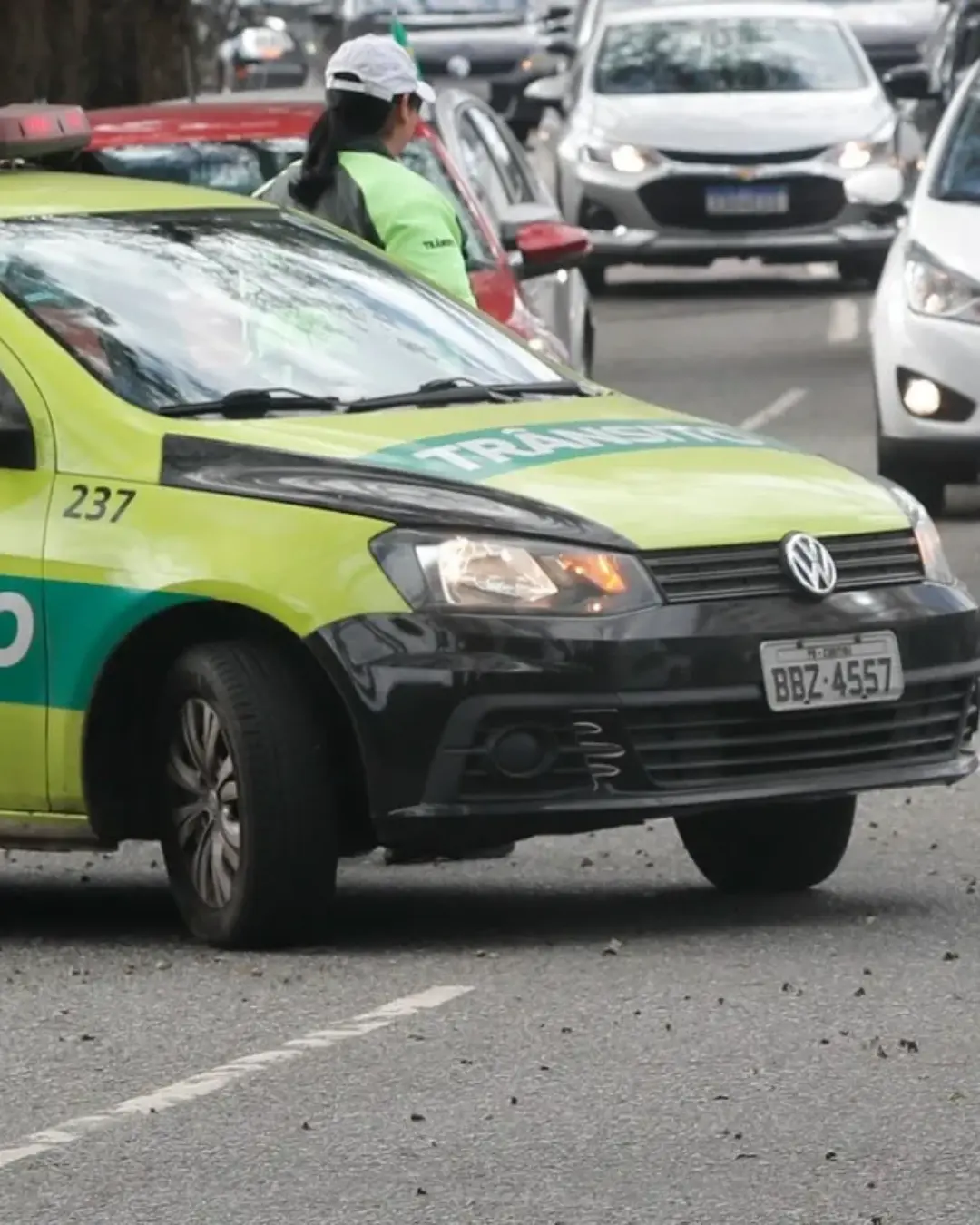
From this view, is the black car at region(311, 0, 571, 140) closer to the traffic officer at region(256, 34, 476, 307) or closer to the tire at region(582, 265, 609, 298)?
the tire at region(582, 265, 609, 298)

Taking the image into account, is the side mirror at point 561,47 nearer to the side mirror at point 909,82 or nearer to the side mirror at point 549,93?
the side mirror at point 549,93

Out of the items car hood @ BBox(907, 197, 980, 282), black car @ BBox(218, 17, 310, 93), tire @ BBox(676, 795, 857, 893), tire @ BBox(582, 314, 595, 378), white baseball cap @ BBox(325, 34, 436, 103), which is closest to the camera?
tire @ BBox(676, 795, 857, 893)

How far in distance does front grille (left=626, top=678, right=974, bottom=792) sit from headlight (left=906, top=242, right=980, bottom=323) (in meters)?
6.97

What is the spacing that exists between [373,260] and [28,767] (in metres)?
1.72

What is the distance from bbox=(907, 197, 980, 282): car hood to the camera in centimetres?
1543

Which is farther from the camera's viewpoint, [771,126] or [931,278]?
[771,126]

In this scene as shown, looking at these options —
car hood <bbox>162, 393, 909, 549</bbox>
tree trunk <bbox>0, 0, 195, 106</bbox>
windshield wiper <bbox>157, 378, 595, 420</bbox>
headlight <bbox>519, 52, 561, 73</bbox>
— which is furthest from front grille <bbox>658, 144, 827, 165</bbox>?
car hood <bbox>162, 393, 909, 549</bbox>

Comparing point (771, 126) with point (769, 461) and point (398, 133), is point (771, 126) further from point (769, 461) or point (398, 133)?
point (769, 461)

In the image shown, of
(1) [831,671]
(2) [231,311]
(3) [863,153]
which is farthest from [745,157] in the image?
(1) [831,671]

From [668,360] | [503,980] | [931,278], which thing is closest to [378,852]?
[503,980]

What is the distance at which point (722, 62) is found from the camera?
2570 cm

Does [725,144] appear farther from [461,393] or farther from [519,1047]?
[519,1047]

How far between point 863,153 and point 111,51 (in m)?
4.51

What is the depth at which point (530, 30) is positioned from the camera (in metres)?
38.8
